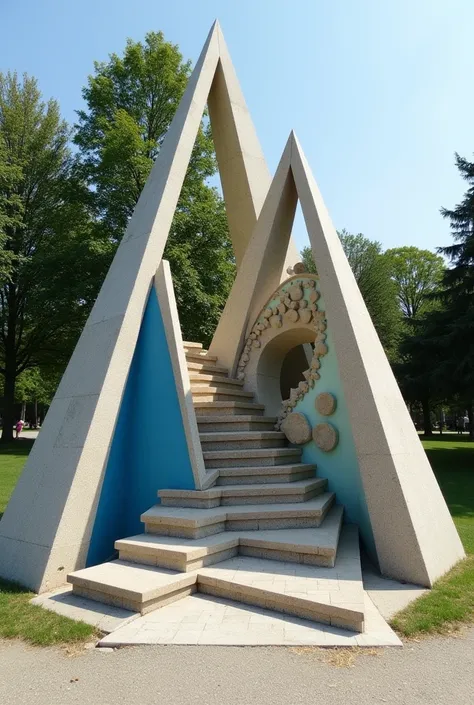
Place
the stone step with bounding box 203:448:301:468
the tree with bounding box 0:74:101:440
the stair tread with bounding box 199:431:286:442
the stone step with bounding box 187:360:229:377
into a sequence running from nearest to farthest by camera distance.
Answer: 1. the stone step with bounding box 203:448:301:468
2. the stair tread with bounding box 199:431:286:442
3. the stone step with bounding box 187:360:229:377
4. the tree with bounding box 0:74:101:440

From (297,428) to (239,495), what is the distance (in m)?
1.85

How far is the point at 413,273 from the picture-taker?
3622cm

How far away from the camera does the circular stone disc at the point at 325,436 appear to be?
7.11 metres

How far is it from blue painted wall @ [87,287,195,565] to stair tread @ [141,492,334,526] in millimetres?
503

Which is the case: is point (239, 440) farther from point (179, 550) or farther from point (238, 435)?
point (179, 550)

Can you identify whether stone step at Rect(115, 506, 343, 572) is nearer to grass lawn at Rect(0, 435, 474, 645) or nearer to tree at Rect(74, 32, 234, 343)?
grass lawn at Rect(0, 435, 474, 645)

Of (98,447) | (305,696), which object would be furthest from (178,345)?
(305,696)

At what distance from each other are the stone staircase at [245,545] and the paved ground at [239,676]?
55 cm

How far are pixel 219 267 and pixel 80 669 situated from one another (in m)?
16.5

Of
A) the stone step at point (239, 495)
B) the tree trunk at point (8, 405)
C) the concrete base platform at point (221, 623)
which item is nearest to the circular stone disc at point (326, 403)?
the stone step at point (239, 495)

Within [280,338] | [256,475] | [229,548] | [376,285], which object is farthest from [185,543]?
[376,285]

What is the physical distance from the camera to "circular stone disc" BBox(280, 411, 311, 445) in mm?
7492

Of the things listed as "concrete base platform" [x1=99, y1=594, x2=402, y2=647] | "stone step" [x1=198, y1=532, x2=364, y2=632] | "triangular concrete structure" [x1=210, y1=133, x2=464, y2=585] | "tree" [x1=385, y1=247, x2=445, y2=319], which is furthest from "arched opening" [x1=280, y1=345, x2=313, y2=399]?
"tree" [x1=385, y1=247, x2=445, y2=319]

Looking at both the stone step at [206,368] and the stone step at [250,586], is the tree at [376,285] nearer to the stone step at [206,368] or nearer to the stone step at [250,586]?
the stone step at [206,368]
